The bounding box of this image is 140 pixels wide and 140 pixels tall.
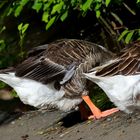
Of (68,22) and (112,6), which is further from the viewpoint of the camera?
(68,22)

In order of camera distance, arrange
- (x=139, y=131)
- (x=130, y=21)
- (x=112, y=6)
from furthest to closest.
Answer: (x=130, y=21) → (x=112, y=6) → (x=139, y=131)

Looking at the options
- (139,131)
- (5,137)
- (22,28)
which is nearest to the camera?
(139,131)

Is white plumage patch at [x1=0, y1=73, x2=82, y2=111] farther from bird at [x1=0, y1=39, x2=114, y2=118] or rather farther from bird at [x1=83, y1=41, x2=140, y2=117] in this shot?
bird at [x1=83, y1=41, x2=140, y2=117]

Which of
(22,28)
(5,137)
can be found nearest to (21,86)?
(5,137)

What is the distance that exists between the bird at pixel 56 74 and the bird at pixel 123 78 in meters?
0.73

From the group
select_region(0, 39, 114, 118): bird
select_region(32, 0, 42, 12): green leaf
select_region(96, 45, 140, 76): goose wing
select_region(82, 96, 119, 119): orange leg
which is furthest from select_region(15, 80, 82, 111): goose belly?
select_region(32, 0, 42, 12): green leaf

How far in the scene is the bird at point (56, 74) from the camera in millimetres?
7574

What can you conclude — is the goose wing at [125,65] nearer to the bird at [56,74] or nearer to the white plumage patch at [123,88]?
the white plumage patch at [123,88]

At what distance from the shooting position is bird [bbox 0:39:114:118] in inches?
298

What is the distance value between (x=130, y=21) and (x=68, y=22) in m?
1.16

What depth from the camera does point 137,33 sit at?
8438mm

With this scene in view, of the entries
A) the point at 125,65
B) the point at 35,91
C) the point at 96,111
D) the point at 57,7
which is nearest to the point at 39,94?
the point at 35,91

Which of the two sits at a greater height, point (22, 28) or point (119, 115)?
point (22, 28)

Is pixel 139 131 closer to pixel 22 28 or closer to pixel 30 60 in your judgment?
pixel 30 60
